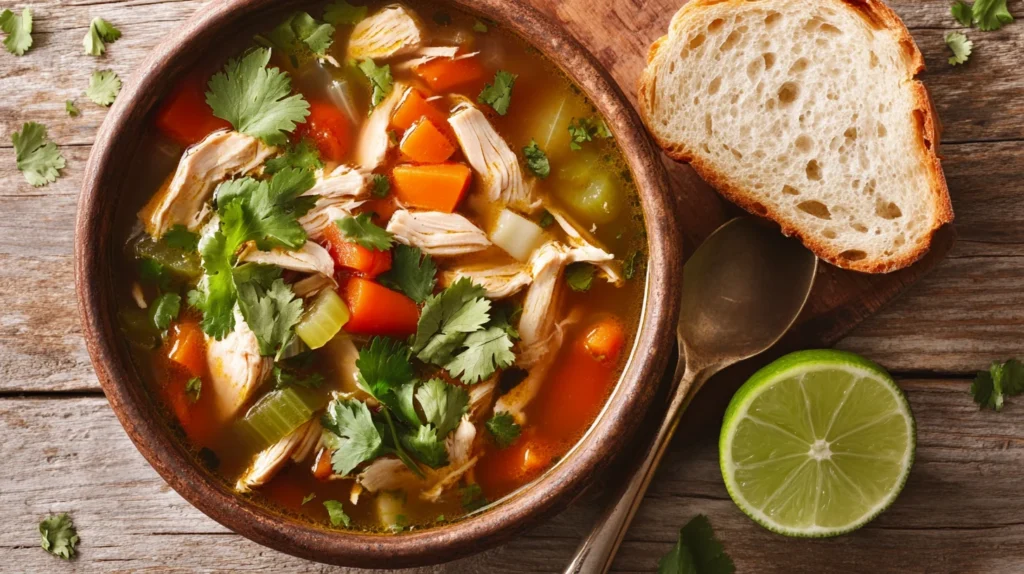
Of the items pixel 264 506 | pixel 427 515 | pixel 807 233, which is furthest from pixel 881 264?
pixel 264 506

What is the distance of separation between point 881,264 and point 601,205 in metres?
0.81

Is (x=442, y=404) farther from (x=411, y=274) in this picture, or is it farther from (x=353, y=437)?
(x=411, y=274)

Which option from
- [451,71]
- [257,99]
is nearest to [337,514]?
[257,99]

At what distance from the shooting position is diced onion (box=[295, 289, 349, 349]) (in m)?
2.07

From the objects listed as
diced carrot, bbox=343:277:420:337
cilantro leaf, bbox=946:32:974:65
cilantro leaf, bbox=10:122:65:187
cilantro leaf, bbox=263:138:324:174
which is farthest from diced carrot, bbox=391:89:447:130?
cilantro leaf, bbox=946:32:974:65

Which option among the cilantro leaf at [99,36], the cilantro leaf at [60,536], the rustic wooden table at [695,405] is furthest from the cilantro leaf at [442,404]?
the cilantro leaf at [99,36]

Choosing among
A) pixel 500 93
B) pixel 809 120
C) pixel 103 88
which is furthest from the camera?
pixel 103 88

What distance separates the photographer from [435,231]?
2121 millimetres

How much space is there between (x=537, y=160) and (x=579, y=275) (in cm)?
32

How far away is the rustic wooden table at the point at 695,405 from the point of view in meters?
2.41

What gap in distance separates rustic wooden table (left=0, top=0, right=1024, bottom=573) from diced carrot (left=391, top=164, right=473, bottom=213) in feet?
1.99

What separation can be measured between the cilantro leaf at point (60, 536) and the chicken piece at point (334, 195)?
129 centimetres

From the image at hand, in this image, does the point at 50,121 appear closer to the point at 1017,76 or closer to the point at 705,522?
the point at 705,522

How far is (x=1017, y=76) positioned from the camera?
7.88 ft
